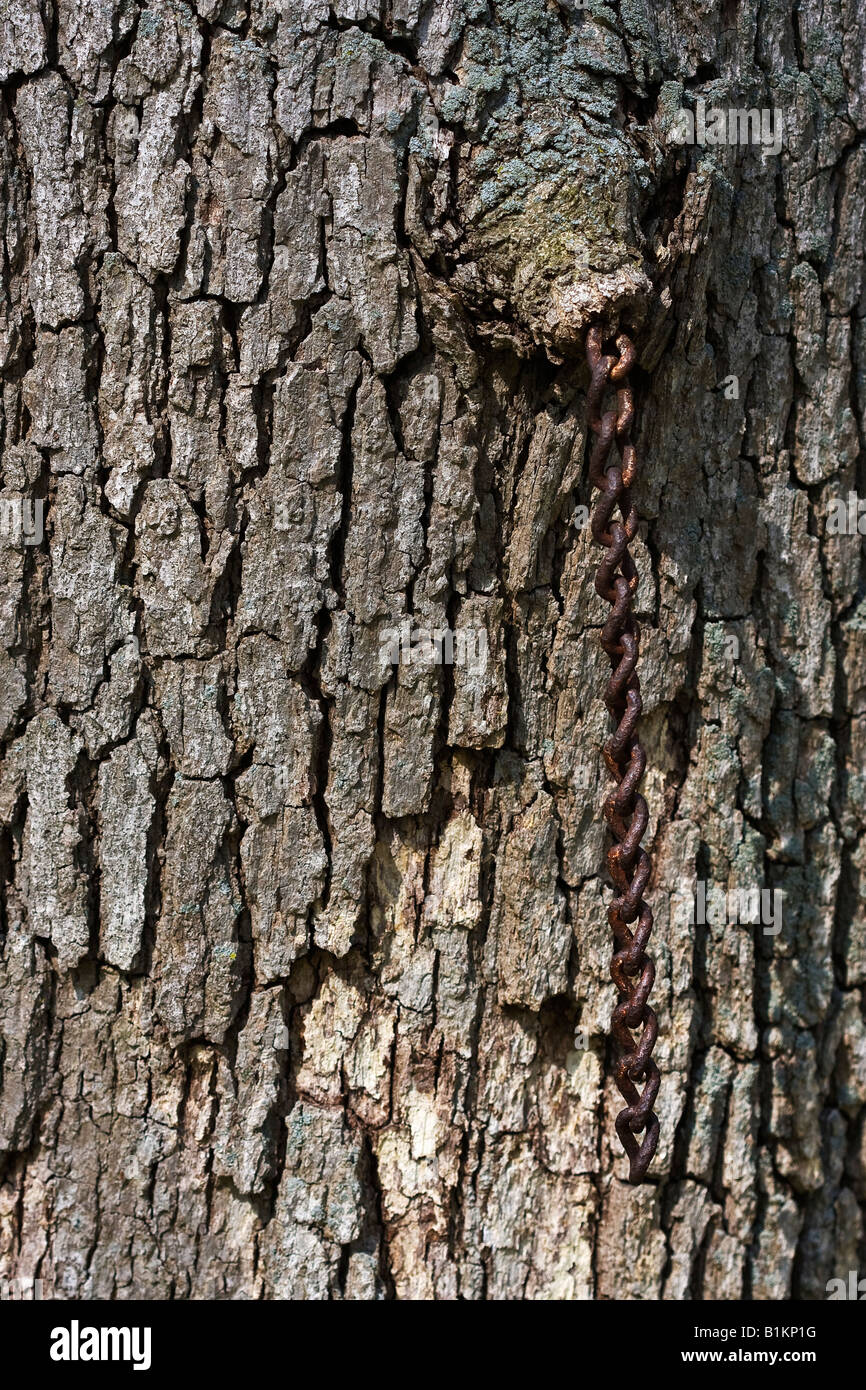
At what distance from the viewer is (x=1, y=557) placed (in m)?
1.56

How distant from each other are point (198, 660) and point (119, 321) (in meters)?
0.53

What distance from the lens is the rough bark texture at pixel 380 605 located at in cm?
149

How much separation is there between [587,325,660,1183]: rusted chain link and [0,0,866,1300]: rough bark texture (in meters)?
0.20

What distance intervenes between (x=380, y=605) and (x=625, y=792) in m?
0.49

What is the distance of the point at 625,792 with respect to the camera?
136cm

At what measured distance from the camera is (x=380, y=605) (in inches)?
61.7

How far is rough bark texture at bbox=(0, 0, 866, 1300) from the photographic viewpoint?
1492 mm

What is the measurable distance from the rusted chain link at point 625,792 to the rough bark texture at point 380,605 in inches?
7.7

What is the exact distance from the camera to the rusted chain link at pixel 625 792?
136 cm

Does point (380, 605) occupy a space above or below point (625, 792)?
above

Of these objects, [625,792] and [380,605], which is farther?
[380,605]

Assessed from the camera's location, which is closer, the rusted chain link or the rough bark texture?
the rusted chain link

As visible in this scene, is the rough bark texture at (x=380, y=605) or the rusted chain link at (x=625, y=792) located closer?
the rusted chain link at (x=625, y=792)
